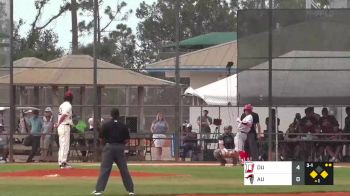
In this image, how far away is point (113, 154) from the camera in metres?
17.9

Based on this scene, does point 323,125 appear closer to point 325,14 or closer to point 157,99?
point 325,14

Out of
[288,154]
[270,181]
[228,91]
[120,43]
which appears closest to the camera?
[270,181]

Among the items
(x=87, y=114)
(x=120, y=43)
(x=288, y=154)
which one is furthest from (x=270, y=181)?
(x=120, y=43)

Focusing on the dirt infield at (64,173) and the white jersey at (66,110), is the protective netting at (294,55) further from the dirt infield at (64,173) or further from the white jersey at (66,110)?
the white jersey at (66,110)

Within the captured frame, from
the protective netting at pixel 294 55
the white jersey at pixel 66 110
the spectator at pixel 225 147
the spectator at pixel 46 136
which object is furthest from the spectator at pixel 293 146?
the white jersey at pixel 66 110

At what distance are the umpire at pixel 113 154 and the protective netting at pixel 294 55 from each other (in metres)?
13.6

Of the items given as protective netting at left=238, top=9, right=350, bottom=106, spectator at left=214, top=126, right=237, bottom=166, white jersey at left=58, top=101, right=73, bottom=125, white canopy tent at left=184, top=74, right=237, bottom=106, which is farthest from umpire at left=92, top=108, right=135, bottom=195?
white canopy tent at left=184, top=74, right=237, bottom=106

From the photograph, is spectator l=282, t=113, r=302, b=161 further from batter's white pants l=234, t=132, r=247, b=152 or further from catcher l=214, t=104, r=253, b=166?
batter's white pants l=234, t=132, r=247, b=152

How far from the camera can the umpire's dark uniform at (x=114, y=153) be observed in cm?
1784

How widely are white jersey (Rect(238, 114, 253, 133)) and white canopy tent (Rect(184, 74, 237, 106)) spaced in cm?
613

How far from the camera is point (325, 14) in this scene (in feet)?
103

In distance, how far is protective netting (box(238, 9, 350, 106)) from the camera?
31.3 meters

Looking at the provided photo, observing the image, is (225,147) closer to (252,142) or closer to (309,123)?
(252,142)

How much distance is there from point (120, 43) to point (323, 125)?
2128cm
